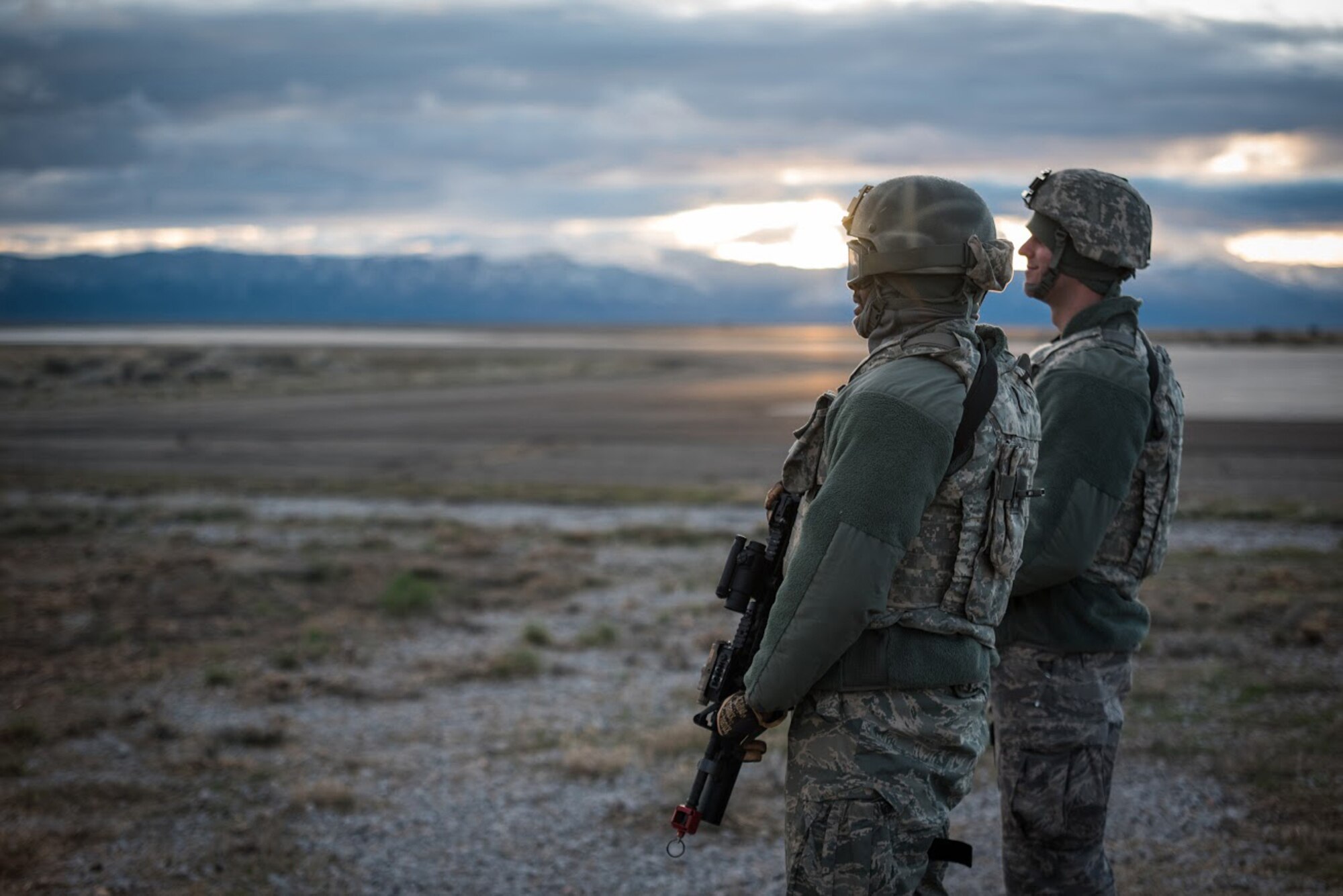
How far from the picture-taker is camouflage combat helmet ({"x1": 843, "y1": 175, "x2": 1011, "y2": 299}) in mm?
2676

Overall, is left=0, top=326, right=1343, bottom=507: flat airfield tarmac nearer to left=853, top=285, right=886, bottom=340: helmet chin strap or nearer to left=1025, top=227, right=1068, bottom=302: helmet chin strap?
left=1025, top=227, right=1068, bottom=302: helmet chin strap

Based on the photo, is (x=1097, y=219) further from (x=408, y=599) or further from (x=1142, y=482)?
(x=408, y=599)

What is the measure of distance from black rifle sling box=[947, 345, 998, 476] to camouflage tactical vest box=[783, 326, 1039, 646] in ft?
0.05

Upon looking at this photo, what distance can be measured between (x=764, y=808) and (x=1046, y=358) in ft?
10.7

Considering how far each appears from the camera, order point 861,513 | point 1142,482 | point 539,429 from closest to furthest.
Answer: point 861,513 → point 1142,482 → point 539,429

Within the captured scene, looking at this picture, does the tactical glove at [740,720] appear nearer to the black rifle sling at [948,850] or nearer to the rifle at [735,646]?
the rifle at [735,646]

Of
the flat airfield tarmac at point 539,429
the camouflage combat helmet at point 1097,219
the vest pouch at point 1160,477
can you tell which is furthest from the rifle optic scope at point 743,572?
the flat airfield tarmac at point 539,429

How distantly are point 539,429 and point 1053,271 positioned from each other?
25.6 meters

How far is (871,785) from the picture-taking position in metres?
→ 2.61

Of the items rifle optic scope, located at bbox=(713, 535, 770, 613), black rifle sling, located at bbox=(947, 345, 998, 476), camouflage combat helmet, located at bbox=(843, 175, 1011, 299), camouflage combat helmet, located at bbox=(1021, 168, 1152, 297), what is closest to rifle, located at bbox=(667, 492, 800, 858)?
rifle optic scope, located at bbox=(713, 535, 770, 613)

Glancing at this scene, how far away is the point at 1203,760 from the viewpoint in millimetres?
6398

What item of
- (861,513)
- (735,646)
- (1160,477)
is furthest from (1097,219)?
(735,646)

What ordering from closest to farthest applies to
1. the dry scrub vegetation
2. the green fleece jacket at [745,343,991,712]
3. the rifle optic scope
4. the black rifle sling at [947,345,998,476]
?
the green fleece jacket at [745,343,991,712], the black rifle sling at [947,345,998,476], the rifle optic scope, the dry scrub vegetation

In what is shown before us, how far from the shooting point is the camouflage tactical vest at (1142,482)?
3.47m
